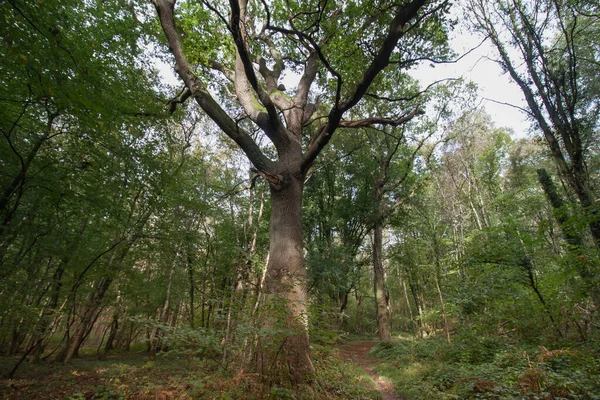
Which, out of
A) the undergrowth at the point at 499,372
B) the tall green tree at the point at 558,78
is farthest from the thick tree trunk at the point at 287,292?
the tall green tree at the point at 558,78

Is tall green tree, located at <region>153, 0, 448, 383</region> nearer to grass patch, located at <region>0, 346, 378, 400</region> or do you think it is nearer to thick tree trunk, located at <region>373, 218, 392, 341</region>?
grass patch, located at <region>0, 346, 378, 400</region>

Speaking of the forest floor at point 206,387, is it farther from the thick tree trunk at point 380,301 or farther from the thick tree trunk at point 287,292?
the thick tree trunk at point 380,301

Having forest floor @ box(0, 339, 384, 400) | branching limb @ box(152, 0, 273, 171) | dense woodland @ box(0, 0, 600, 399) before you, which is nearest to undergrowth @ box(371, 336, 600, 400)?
dense woodland @ box(0, 0, 600, 399)

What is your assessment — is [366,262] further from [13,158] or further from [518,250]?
[13,158]

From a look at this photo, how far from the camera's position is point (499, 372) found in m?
4.27

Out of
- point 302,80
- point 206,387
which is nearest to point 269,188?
point 302,80

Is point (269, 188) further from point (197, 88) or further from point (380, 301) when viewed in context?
point (380, 301)

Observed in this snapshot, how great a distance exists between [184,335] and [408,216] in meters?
14.0

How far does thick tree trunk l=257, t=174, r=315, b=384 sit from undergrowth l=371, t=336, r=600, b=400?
2.43 m

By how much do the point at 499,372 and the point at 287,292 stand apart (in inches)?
156

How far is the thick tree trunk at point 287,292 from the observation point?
2957 mm

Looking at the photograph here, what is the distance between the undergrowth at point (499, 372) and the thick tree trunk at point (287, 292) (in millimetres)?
2435

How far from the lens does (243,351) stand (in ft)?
10.3

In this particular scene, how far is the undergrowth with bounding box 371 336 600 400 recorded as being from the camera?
297 centimetres
